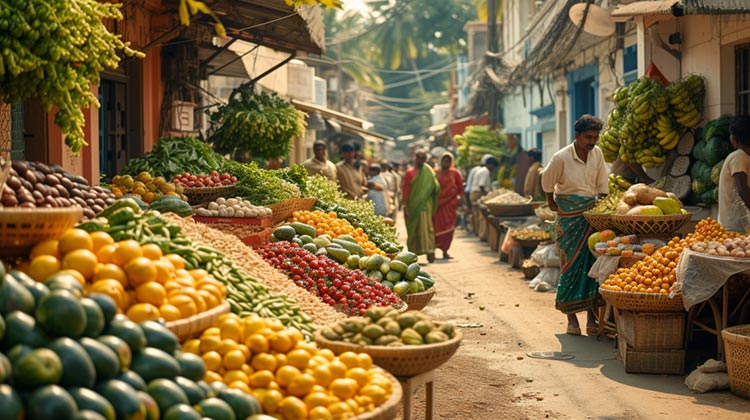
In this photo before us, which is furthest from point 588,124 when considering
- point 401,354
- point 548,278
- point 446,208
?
point 446,208

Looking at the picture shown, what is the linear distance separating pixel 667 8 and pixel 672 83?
8.49ft

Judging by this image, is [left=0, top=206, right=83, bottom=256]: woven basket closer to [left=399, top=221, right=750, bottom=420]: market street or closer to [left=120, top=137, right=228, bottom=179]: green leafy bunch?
[left=399, top=221, right=750, bottom=420]: market street

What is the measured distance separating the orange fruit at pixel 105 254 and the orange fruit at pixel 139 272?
0.11m

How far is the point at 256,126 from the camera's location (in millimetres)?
12242

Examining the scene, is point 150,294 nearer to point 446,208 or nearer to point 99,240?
point 99,240

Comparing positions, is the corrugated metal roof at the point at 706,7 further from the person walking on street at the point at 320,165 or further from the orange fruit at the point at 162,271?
the person walking on street at the point at 320,165

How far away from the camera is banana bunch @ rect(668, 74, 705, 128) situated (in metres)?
11.2

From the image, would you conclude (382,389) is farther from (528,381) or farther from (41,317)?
(528,381)

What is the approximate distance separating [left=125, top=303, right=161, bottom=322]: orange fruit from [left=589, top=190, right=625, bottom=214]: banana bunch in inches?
245

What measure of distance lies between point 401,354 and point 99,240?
4.65 feet

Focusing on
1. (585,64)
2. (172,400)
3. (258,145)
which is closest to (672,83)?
(258,145)

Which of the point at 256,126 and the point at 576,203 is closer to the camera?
the point at 576,203

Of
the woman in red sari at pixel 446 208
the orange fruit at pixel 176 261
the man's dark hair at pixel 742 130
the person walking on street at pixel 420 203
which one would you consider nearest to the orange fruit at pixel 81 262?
the orange fruit at pixel 176 261

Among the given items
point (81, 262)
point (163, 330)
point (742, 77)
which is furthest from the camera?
point (742, 77)
